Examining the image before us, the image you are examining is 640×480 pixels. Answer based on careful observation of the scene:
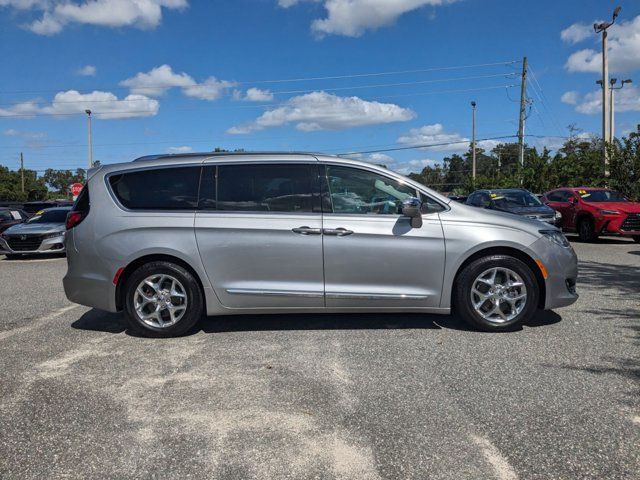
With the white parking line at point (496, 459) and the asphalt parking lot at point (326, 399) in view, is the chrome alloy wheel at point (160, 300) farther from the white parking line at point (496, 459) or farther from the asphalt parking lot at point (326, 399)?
the white parking line at point (496, 459)

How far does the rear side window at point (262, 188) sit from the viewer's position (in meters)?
5.37

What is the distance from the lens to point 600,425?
330 centimetres

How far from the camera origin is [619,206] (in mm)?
14617

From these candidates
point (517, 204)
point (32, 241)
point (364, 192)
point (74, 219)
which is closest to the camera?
point (364, 192)

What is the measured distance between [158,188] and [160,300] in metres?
1.14

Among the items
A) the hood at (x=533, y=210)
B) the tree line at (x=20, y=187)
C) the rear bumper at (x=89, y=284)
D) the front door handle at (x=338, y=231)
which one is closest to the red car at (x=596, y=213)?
the hood at (x=533, y=210)

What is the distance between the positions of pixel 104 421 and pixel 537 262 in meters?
4.13

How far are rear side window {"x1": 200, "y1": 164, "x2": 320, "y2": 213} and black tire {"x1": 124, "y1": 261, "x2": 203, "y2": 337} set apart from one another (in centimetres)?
71

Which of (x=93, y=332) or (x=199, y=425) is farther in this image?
(x=93, y=332)

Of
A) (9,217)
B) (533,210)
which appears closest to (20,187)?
(9,217)

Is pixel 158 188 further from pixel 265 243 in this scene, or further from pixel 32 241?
Result: pixel 32 241

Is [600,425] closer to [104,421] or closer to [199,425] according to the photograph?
[199,425]

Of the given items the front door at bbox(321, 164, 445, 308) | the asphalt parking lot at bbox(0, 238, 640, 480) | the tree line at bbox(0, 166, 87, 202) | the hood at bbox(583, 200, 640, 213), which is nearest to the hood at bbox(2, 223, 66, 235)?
the asphalt parking lot at bbox(0, 238, 640, 480)

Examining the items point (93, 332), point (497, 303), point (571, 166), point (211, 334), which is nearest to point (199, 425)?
point (211, 334)
